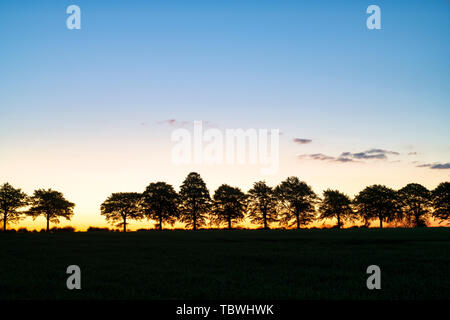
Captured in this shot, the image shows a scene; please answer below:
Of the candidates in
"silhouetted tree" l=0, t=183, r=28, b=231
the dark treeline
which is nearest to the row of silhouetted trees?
the dark treeline

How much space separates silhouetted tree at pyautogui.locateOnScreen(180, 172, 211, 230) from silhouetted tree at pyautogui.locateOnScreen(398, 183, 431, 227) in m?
64.7

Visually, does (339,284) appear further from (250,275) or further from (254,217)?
(254,217)

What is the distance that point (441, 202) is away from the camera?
10700 centimetres

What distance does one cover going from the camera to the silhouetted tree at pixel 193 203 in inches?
3556

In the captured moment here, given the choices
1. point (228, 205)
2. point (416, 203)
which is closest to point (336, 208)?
point (416, 203)

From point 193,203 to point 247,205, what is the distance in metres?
18.1

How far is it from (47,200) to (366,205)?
9306cm

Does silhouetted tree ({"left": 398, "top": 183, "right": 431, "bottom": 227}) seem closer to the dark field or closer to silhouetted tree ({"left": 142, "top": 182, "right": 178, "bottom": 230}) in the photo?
silhouetted tree ({"left": 142, "top": 182, "right": 178, "bottom": 230})

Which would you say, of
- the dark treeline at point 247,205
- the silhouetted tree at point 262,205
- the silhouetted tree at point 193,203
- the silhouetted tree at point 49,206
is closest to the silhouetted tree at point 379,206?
the dark treeline at point 247,205

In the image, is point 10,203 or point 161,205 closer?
point 10,203

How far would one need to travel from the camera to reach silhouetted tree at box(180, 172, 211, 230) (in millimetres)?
90312

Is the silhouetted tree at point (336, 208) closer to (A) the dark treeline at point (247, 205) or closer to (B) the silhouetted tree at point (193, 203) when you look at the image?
(A) the dark treeline at point (247, 205)

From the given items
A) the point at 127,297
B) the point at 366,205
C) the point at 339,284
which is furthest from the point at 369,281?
the point at 366,205

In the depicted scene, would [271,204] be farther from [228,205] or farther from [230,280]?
[230,280]
